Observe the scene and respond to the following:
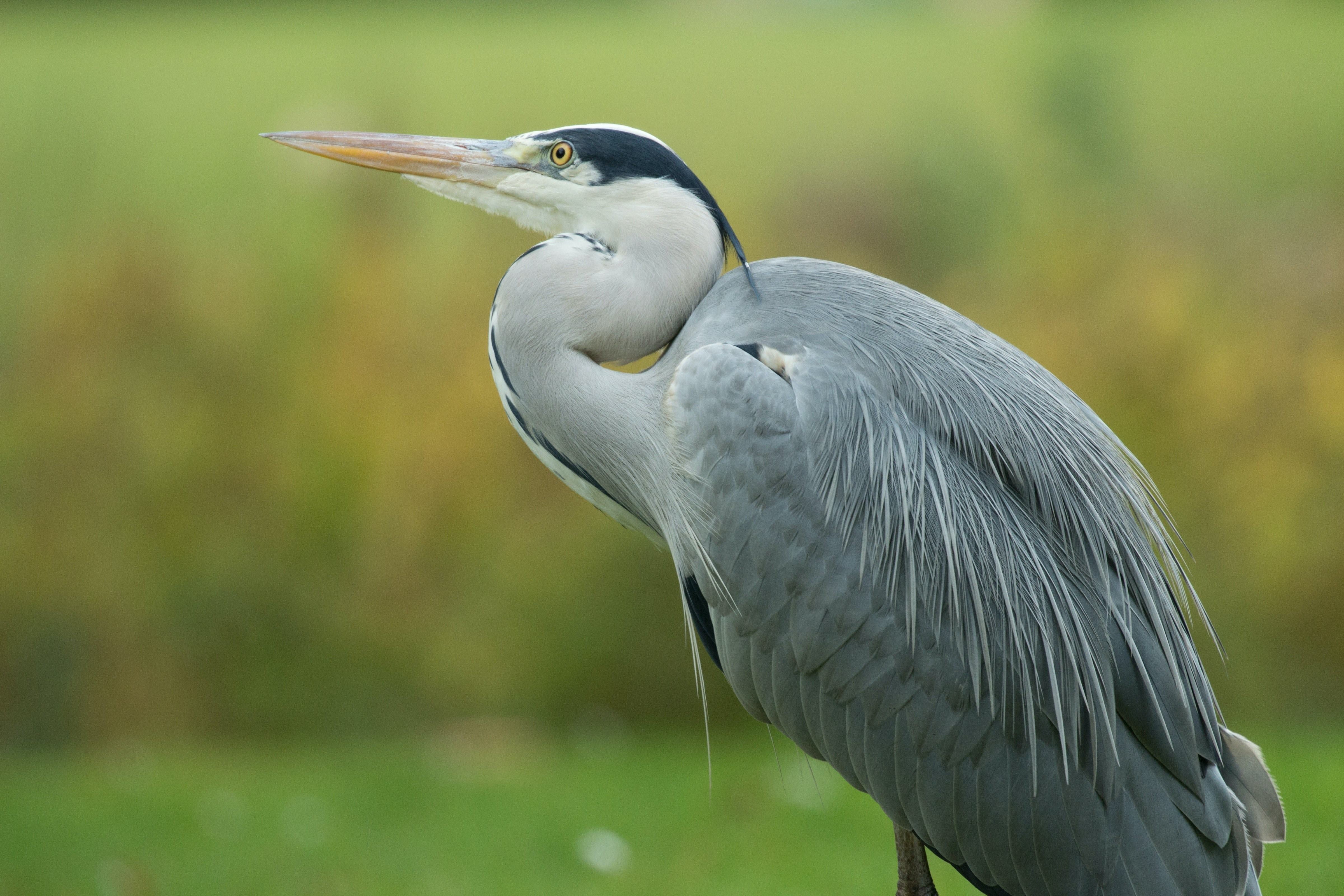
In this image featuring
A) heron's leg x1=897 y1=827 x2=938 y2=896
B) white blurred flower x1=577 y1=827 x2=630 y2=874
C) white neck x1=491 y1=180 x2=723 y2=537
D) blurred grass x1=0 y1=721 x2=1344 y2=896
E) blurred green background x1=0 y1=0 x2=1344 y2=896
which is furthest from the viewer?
blurred green background x1=0 y1=0 x2=1344 y2=896

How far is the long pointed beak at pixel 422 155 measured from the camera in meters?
2.79

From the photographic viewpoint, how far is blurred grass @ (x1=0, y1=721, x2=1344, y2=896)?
4172 mm

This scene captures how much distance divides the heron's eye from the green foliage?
4.00m

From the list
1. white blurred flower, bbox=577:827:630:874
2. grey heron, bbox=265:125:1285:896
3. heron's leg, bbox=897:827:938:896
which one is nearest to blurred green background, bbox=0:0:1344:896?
white blurred flower, bbox=577:827:630:874

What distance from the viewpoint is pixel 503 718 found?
264 inches

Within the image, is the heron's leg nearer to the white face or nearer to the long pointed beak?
the white face

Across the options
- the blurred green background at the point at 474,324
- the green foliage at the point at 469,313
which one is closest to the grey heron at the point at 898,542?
the blurred green background at the point at 474,324

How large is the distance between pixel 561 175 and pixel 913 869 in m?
1.81

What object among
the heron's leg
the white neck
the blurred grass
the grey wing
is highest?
the white neck

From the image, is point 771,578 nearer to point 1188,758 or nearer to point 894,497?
point 894,497

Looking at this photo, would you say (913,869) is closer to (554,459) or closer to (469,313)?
(554,459)

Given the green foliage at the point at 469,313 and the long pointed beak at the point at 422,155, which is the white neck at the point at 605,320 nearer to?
the long pointed beak at the point at 422,155

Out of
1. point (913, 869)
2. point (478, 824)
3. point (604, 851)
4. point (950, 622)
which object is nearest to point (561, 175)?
point (950, 622)

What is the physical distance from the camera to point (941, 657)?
2.52 m
